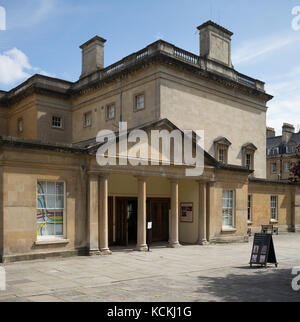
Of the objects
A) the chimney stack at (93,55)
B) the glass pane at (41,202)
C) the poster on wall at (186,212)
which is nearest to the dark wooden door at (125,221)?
the poster on wall at (186,212)

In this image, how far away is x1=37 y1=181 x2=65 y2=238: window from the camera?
49.3 ft

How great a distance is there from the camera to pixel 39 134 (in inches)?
1233

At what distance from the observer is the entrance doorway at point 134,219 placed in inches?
798

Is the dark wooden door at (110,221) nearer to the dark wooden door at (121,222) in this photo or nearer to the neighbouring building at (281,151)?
the dark wooden door at (121,222)

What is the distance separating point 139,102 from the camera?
2692 cm

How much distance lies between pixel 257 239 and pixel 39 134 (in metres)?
22.1

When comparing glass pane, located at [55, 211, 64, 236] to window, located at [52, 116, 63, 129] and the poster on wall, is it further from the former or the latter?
window, located at [52, 116, 63, 129]

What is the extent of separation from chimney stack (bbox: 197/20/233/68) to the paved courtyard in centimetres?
1824

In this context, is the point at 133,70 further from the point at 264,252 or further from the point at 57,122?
the point at 264,252

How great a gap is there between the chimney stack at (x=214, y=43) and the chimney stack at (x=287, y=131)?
3301 centimetres

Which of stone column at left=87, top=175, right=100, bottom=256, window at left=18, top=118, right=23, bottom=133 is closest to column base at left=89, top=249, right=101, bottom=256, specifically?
stone column at left=87, top=175, right=100, bottom=256

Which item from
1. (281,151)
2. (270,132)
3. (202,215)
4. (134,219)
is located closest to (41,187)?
(134,219)

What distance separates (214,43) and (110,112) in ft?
32.4
